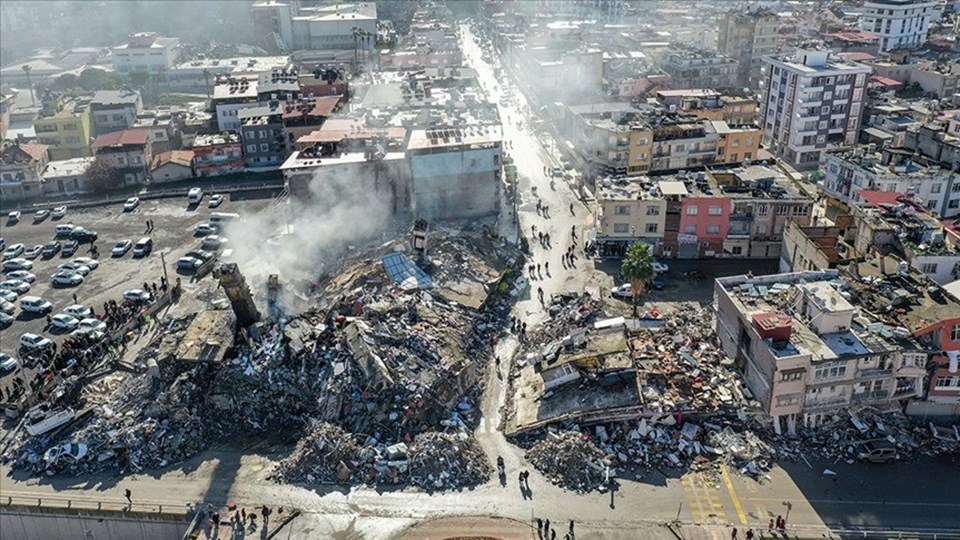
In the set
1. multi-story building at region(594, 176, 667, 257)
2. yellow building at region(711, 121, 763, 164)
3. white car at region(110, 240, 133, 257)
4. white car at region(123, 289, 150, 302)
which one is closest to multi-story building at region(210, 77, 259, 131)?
white car at region(110, 240, 133, 257)

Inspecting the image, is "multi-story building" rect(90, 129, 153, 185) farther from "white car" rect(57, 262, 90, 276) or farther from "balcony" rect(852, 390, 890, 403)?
"balcony" rect(852, 390, 890, 403)

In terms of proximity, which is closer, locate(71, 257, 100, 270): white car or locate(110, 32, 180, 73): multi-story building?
locate(71, 257, 100, 270): white car

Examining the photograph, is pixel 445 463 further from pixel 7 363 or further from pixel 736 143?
pixel 736 143

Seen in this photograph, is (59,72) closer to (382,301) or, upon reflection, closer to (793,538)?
(382,301)

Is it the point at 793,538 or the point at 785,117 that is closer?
the point at 793,538

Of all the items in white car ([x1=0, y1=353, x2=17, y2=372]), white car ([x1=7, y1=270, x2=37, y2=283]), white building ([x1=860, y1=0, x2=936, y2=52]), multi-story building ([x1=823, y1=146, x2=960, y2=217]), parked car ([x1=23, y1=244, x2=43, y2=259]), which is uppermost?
white building ([x1=860, y1=0, x2=936, y2=52])

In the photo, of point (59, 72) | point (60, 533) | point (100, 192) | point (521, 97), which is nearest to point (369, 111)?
point (100, 192)
